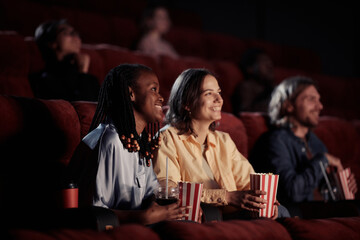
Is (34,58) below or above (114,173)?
above

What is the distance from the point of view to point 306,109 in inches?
72.2

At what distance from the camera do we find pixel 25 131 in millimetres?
1262

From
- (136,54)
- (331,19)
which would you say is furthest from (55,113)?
(331,19)

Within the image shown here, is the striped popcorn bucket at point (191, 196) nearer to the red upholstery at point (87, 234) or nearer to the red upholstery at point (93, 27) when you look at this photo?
the red upholstery at point (87, 234)

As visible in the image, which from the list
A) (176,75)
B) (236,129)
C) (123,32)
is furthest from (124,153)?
(123,32)

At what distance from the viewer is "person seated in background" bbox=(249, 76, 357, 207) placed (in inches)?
65.7

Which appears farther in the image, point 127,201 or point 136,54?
point 136,54

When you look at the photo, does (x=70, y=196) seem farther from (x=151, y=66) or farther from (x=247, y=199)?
(x=151, y=66)

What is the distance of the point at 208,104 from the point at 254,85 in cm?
112

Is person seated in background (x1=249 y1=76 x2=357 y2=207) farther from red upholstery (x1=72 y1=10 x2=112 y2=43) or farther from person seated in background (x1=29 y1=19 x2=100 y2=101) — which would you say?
red upholstery (x1=72 y1=10 x2=112 y2=43)

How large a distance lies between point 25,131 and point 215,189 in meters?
0.53

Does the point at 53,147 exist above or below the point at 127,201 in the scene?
above

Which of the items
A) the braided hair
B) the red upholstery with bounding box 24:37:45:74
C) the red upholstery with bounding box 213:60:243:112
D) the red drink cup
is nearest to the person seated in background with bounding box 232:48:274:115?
the red upholstery with bounding box 213:60:243:112

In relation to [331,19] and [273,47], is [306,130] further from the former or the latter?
[331,19]
